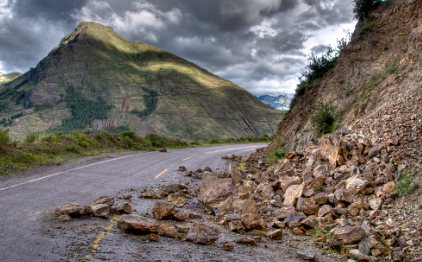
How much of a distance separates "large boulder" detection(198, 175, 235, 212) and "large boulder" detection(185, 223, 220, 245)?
174 cm

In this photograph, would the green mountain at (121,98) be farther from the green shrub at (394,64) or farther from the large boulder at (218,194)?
the large boulder at (218,194)

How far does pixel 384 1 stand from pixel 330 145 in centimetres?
1178

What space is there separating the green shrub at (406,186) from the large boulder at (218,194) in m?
3.38

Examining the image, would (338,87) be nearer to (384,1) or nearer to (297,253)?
(384,1)

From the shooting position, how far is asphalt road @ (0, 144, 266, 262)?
3.36 meters

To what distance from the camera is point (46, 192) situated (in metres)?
6.33

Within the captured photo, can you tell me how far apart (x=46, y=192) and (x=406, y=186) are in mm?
7900

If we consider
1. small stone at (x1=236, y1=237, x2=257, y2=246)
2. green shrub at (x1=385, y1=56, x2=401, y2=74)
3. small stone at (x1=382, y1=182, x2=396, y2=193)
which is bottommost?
small stone at (x1=236, y1=237, x2=257, y2=246)

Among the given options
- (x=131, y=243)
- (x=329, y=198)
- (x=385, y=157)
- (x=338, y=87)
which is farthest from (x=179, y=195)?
(x=338, y=87)

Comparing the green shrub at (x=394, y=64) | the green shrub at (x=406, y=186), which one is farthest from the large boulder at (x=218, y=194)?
the green shrub at (x=394, y=64)

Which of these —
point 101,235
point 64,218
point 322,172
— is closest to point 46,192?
point 64,218

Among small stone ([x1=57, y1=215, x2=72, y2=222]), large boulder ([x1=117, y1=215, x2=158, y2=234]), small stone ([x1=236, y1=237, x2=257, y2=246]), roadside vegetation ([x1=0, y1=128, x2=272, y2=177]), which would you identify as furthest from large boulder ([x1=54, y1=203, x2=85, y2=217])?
roadside vegetation ([x1=0, y1=128, x2=272, y2=177])

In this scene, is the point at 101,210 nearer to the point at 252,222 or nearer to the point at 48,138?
the point at 252,222

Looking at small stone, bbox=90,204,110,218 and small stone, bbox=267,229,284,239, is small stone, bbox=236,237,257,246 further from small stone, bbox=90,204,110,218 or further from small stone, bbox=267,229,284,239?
small stone, bbox=90,204,110,218
